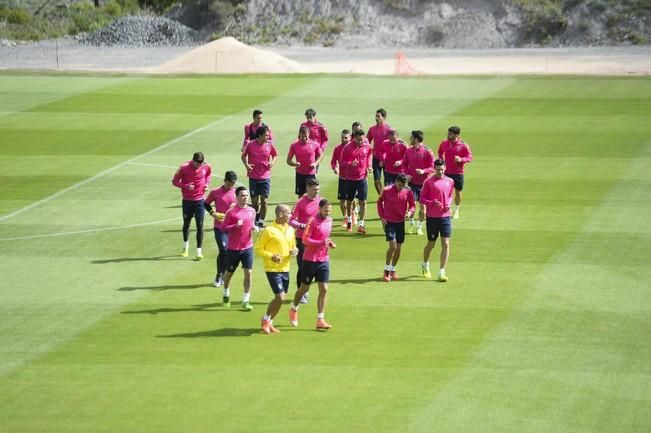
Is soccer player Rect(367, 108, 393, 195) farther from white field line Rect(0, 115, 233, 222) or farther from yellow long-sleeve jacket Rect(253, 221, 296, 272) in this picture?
yellow long-sleeve jacket Rect(253, 221, 296, 272)

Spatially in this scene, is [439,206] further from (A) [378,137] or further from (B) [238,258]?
(A) [378,137]

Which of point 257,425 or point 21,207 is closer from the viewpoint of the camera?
point 257,425

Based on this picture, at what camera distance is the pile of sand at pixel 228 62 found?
52156 millimetres

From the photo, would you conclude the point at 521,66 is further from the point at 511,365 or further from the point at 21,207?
the point at 511,365

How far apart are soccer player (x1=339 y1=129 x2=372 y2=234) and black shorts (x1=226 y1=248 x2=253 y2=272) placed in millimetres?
6179

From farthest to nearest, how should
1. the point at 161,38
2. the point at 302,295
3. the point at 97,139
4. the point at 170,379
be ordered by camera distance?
the point at 161,38, the point at 97,139, the point at 302,295, the point at 170,379

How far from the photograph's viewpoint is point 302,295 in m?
19.0

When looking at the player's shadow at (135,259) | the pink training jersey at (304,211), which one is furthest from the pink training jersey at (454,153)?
the pink training jersey at (304,211)

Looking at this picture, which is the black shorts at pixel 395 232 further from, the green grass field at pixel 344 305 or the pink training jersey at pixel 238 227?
the pink training jersey at pixel 238 227

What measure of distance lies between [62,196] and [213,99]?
578 inches

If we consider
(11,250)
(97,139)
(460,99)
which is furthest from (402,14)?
(11,250)

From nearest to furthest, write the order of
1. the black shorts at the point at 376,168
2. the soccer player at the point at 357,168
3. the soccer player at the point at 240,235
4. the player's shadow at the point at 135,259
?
the soccer player at the point at 240,235
the player's shadow at the point at 135,259
the soccer player at the point at 357,168
the black shorts at the point at 376,168

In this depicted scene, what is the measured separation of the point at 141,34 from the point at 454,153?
145 ft

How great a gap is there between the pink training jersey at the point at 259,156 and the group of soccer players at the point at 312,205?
0.02 metres
